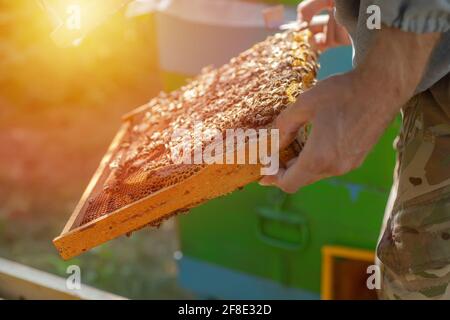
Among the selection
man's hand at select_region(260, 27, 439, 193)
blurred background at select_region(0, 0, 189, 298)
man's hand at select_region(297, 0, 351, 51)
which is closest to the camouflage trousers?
man's hand at select_region(260, 27, 439, 193)

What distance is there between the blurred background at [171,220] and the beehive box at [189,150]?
0.28 metres

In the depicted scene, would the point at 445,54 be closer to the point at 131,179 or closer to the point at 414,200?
the point at 414,200

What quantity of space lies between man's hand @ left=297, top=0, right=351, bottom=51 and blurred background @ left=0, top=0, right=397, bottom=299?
0.83 feet

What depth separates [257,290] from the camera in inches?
94.4

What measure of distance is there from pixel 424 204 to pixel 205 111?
50 centimetres

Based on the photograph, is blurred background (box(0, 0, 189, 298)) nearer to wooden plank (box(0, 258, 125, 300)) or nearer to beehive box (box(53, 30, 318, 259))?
beehive box (box(53, 30, 318, 259))

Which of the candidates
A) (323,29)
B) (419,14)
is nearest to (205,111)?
(323,29)

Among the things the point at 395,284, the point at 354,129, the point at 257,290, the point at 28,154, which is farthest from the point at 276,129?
the point at 28,154

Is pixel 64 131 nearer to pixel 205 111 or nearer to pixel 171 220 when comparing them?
pixel 171 220

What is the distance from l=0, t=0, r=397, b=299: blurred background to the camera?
6.89ft

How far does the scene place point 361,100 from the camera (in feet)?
3.47

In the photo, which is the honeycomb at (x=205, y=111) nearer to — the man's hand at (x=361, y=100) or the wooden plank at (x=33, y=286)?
the man's hand at (x=361, y=100)

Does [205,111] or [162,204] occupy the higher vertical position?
[205,111]

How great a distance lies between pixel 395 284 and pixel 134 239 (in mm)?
1993
